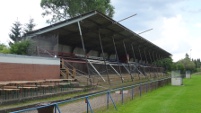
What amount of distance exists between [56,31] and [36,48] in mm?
→ 4578

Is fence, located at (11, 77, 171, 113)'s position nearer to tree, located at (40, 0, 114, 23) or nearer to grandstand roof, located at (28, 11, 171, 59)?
grandstand roof, located at (28, 11, 171, 59)

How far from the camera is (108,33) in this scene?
117 ft

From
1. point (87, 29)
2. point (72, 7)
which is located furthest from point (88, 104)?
point (72, 7)

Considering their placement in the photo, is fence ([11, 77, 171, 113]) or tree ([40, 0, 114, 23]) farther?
tree ([40, 0, 114, 23])

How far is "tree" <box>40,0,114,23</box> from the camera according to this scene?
5541 centimetres

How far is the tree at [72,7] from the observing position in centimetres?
5541

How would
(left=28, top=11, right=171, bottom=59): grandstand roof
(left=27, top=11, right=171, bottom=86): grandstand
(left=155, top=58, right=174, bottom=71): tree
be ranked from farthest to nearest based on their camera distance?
(left=155, top=58, right=174, bottom=71): tree, (left=28, top=11, right=171, bottom=59): grandstand roof, (left=27, top=11, right=171, bottom=86): grandstand

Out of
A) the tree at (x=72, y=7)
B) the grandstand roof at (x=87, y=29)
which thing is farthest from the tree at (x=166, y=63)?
the grandstand roof at (x=87, y=29)

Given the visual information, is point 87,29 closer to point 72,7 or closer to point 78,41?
point 78,41

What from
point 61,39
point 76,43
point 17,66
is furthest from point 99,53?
point 17,66

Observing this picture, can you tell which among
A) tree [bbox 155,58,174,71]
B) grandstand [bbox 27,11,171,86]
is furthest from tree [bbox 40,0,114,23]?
tree [bbox 155,58,174,71]

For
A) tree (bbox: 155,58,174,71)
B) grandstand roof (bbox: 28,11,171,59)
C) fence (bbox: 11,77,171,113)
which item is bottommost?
fence (bbox: 11,77,171,113)

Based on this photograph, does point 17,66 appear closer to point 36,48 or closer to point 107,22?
point 36,48

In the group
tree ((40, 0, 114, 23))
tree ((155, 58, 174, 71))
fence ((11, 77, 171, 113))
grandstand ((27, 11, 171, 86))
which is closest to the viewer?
fence ((11, 77, 171, 113))
